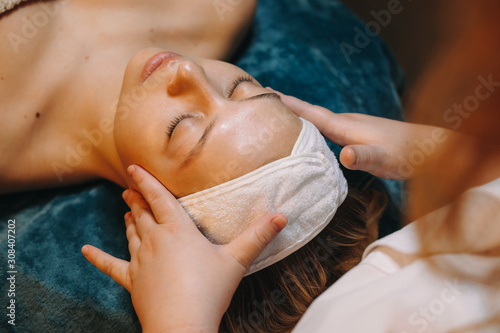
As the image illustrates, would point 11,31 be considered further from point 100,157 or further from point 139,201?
point 139,201

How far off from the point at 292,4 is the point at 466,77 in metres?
1.44

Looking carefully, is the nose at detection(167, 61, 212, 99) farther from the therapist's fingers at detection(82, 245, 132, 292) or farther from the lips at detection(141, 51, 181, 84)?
the therapist's fingers at detection(82, 245, 132, 292)

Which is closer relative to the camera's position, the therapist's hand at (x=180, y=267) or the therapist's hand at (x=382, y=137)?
the therapist's hand at (x=180, y=267)

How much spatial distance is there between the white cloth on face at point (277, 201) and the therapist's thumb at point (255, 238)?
6 cm

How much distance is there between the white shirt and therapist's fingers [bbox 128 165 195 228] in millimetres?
377

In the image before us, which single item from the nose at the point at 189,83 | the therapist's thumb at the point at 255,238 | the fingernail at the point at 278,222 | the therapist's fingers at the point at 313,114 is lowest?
the therapist's thumb at the point at 255,238

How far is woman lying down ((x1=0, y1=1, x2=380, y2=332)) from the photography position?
95 centimetres

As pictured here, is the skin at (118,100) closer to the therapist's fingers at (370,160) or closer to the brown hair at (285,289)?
the therapist's fingers at (370,160)

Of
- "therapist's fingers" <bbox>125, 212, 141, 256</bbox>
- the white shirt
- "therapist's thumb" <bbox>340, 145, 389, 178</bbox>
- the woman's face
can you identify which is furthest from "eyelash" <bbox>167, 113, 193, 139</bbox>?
the white shirt

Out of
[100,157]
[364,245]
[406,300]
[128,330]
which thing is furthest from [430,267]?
[100,157]

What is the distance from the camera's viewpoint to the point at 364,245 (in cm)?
115

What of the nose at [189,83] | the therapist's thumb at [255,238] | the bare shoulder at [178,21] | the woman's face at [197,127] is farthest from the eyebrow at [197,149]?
the bare shoulder at [178,21]

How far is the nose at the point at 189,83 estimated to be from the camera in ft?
3.22

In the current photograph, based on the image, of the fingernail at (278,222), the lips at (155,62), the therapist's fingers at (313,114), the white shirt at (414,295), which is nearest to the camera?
the white shirt at (414,295)
